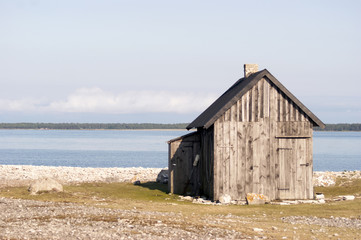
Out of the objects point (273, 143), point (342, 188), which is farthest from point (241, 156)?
point (342, 188)

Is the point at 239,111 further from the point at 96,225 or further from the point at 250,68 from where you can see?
the point at 96,225

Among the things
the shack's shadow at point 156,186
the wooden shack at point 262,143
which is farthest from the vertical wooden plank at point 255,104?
the shack's shadow at point 156,186

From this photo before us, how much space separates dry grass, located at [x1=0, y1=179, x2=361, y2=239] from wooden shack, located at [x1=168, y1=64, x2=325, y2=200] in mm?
1917

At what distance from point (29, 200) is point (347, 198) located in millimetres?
16331

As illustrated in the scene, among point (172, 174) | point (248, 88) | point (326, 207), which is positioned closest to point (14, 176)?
point (172, 174)

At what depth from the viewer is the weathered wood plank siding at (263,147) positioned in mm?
27469

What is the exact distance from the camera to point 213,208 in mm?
24094

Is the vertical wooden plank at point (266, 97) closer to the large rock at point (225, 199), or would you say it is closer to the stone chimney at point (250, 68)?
the stone chimney at point (250, 68)

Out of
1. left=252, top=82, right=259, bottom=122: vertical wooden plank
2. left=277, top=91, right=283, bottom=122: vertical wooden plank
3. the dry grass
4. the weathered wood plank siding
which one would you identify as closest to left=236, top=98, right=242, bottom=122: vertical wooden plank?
the weathered wood plank siding

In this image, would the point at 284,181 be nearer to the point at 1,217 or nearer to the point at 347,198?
the point at 347,198

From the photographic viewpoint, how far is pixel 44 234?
1505cm

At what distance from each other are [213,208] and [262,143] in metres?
5.46

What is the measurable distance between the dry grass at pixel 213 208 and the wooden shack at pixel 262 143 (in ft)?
6.29

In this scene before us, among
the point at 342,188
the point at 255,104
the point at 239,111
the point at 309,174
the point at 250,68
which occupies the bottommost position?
the point at 342,188
